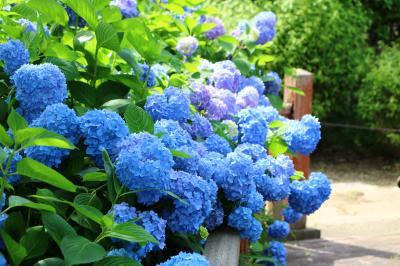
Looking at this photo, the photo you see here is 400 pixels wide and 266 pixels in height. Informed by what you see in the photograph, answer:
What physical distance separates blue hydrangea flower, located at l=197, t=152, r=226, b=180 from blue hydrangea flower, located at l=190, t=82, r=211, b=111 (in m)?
0.41

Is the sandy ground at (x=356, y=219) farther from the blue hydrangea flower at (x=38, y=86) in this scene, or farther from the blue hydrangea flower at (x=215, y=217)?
the blue hydrangea flower at (x=38, y=86)

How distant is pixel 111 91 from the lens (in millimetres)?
2219

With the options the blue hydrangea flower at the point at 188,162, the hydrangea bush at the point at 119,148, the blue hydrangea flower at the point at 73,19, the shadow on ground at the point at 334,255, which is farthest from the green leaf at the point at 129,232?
the shadow on ground at the point at 334,255

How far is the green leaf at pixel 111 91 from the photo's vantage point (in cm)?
219

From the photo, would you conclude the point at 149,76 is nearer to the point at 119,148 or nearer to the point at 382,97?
the point at 119,148

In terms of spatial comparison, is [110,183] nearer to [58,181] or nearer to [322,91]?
[58,181]

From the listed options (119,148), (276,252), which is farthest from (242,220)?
(276,252)

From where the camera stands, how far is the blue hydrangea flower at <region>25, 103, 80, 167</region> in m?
1.71

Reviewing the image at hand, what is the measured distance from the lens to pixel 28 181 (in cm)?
173

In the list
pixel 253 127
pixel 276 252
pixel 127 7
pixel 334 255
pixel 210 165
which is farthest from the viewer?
pixel 334 255

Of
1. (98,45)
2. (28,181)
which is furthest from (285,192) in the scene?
(28,181)

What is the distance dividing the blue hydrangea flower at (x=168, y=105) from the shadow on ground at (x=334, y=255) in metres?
2.55

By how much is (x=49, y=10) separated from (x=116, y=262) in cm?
86

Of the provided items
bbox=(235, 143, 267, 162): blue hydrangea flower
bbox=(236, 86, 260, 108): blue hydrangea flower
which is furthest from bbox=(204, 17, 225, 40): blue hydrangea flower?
bbox=(235, 143, 267, 162): blue hydrangea flower
